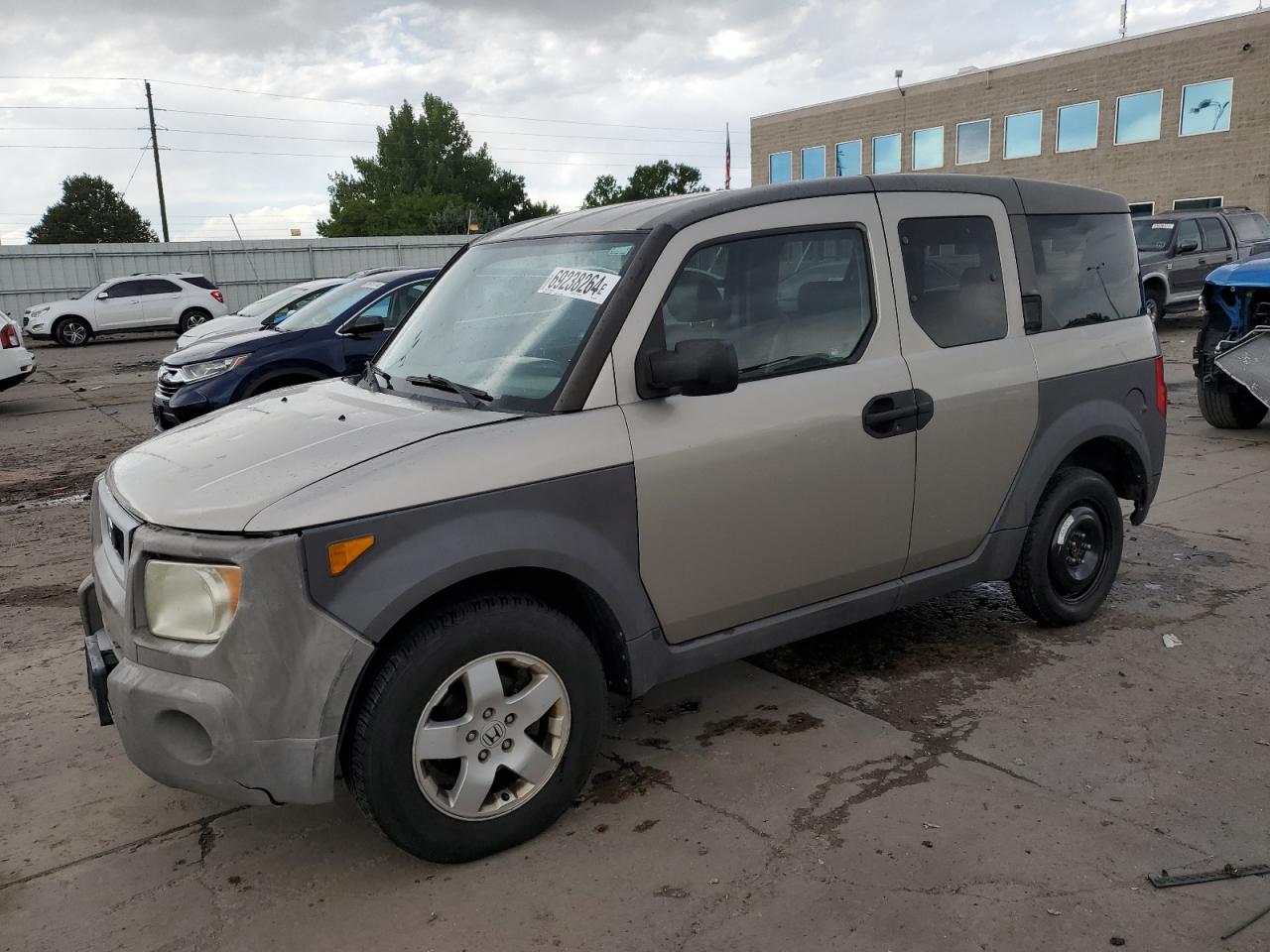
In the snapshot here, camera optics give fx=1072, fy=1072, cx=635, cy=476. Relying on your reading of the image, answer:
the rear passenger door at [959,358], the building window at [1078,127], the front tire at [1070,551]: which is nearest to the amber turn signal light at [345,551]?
the rear passenger door at [959,358]

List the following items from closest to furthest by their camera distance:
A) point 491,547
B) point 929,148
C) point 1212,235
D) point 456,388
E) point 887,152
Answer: point 491,547, point 456,388, point 1212,235, point 929,148, point 887,152

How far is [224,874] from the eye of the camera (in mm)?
3135

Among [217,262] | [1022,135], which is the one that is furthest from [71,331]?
[1022,135]

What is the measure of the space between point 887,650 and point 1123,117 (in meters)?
36.9

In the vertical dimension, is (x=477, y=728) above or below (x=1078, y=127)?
below

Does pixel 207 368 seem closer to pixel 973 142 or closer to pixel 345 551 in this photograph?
pixel 345 551

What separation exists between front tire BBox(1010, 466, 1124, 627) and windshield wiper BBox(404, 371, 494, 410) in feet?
8.00

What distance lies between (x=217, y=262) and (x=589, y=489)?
3456cm

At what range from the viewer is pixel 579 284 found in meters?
3.53

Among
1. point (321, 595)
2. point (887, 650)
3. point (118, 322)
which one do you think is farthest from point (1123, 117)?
point (321, 595)

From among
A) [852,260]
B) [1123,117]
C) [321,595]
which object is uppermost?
[1123,117]

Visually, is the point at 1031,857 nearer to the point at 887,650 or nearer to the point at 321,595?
the point at 887,650

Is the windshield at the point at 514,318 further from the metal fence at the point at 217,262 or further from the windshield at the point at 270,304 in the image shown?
the metal fence at the point at 217,262

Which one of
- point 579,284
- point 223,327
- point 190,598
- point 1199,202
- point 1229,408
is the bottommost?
point 1229,408
